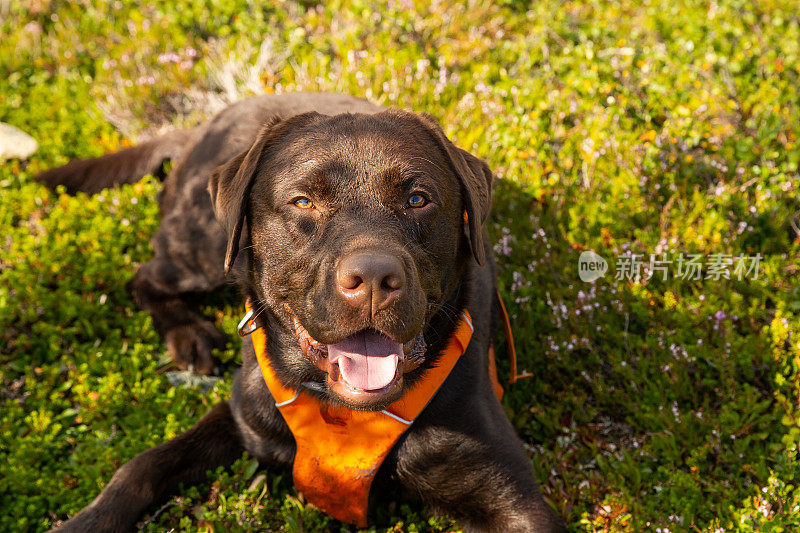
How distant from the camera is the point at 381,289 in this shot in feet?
7.46

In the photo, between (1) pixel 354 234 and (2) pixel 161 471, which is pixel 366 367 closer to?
(1) pixel 354 234

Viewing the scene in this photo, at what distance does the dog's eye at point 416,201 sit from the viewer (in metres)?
2.67

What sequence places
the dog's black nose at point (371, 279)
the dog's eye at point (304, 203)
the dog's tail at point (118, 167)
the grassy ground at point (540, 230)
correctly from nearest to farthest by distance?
1. the dog's black nose at point (371, 279)
2. the dog's eye at point (304, 203)
3. the grassy ground at point (540, 230)
4. the dog's tail at point (118, 167)

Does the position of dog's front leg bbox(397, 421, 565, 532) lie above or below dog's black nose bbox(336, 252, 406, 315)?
below

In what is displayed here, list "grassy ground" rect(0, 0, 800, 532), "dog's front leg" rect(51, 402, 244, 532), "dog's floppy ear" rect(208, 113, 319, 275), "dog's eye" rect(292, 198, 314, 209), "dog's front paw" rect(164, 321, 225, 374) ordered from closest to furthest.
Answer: "dog's eye" rect(292, 198, 314, 209) < "dog's floppy ear" rect(208, 113, 319, 275) < "dog's front leg" rect(51, 402, 244, 532) < "grassy ground" rect(0, 0, 800, 532) < "dog's front paw" rect(164, 321, 225, 374)

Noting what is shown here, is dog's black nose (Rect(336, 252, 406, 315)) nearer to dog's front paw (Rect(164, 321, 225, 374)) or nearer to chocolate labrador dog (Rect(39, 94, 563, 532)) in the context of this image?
chocolate labrador dog (Rect(39, 94, 563, 532))

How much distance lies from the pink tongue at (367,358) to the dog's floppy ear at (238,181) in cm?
64

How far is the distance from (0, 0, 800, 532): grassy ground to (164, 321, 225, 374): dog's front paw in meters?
0.10

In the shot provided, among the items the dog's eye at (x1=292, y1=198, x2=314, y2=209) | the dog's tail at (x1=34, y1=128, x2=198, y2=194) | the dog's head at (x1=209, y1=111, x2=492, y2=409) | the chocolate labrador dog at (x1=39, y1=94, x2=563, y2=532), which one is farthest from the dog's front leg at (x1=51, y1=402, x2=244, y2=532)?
the dog's tail at (x1=34, y1=128, x2=198, y2=194)

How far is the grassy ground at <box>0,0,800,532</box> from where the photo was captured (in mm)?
3252

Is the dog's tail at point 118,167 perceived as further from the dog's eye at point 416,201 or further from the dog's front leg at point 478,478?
the dog's front leg at point 478,478

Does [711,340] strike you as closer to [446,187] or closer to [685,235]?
[685,235]

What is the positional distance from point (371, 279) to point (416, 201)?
55 cm

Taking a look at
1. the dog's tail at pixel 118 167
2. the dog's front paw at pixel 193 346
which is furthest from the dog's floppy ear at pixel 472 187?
the dog's tail at pixel 118 167
